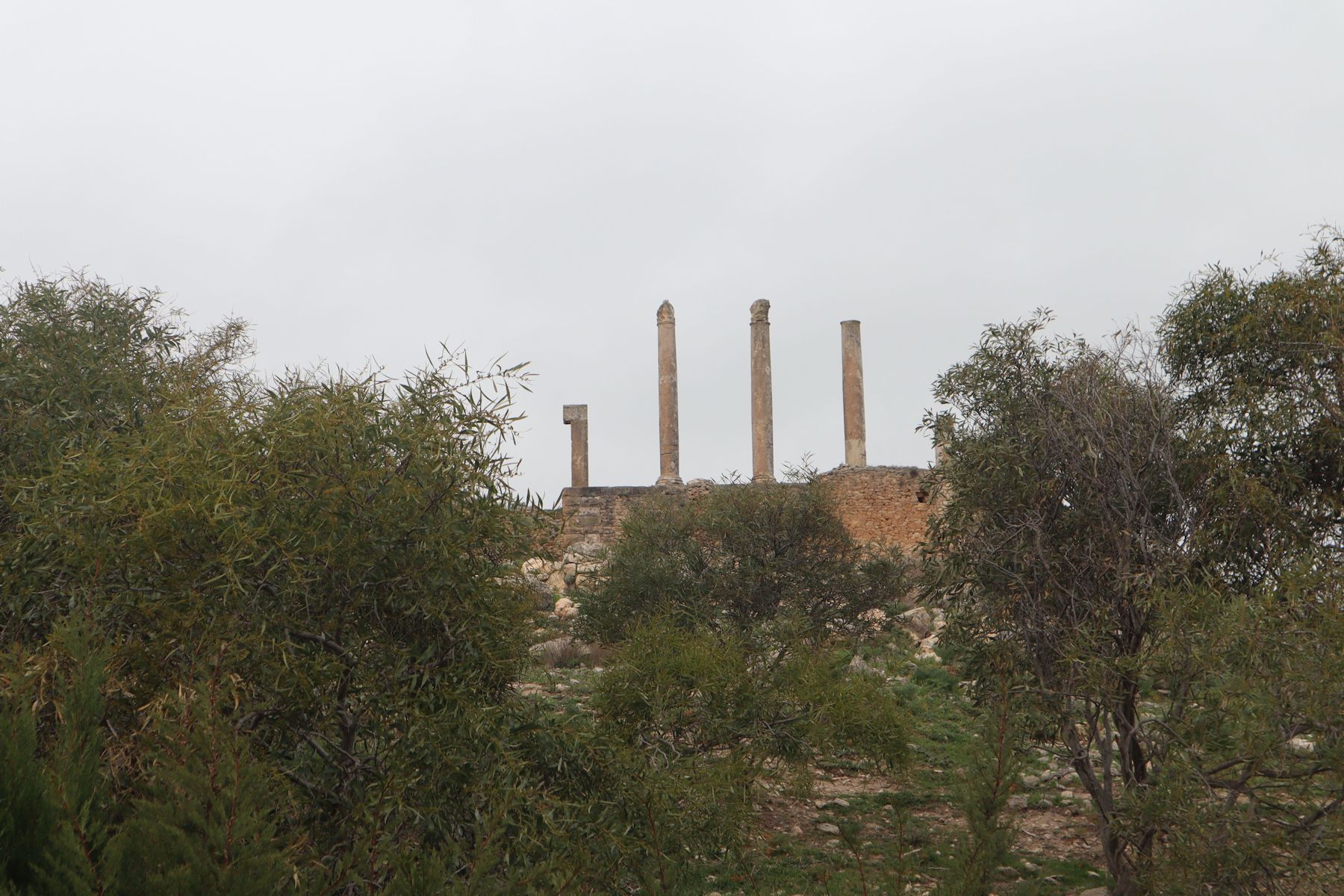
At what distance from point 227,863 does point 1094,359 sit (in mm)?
7304

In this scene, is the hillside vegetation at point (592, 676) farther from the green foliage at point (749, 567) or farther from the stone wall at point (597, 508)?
the stone wall at point (597, 508)

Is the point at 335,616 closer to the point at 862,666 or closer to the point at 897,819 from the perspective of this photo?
the point at 897,819

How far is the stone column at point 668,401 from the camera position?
24328mm

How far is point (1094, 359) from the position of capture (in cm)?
860

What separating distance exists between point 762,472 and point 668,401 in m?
2.80

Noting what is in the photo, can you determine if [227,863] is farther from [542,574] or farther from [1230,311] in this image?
[542,574]

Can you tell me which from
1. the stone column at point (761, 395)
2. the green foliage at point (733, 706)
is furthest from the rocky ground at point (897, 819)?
the stone column at point (761, 395)

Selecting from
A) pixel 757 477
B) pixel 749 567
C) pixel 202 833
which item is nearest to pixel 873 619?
pixel 749 567

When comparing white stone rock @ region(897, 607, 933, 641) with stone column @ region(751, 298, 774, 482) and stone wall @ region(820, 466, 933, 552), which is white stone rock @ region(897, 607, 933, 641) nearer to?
stone wall @ region(820, 466, 933, 552)

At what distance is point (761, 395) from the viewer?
24.5 m

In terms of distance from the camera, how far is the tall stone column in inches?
992

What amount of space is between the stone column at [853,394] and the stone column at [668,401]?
11.6 feet

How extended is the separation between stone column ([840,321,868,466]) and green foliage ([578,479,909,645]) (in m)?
7.53

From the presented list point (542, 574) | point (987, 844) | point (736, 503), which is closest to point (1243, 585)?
point (987, 844)
